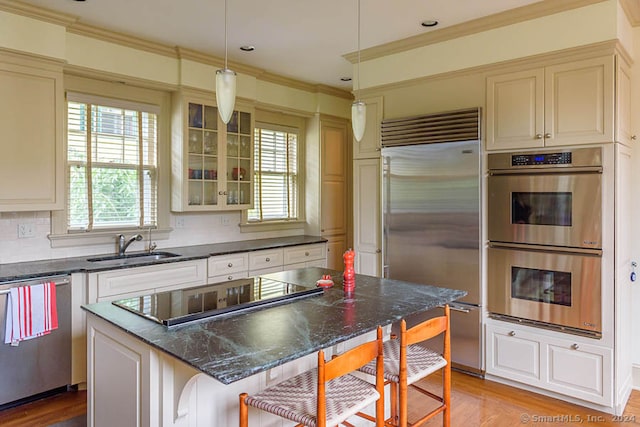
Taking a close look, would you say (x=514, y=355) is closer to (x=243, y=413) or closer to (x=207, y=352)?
(x=243, y=413)

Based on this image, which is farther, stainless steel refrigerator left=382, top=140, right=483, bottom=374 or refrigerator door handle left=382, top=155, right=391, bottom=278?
refrigerator door handle left=382, top=155, right=391, bottom=278

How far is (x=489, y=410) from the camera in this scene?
2.84 m

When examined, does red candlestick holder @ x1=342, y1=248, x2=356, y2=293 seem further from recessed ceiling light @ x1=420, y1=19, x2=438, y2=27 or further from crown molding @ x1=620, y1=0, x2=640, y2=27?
crown molding @ x1=620, y1=0, x2=640, y2=27

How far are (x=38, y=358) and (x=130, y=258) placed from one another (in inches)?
41.3

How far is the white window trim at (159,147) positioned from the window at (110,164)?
0.13ft

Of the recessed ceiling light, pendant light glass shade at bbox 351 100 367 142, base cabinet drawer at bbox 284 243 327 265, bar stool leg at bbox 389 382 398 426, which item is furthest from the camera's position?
base cabinet drawer at bbox 284 243 327 265

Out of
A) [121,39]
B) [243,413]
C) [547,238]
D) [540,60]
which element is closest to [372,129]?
[540,60]

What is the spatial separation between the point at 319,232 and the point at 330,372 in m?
3.78

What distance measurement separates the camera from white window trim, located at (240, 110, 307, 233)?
4830 mm

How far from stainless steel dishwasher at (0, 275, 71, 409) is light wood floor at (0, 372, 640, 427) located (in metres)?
0.12

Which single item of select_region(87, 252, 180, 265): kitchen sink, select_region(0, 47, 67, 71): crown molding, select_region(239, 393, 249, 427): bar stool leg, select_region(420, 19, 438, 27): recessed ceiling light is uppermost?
select_region(420, 19, 438, 27): recessed ceiling light

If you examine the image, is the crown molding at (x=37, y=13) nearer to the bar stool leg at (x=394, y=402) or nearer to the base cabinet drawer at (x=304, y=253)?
the base cabinet drawer at (x=304, y=253)

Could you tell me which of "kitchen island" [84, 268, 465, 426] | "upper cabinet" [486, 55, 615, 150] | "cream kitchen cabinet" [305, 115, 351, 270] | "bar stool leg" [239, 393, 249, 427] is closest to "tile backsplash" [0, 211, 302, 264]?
"cream kitchen cabinet" [305, 115, 351, 270]

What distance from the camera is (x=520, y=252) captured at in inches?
123
